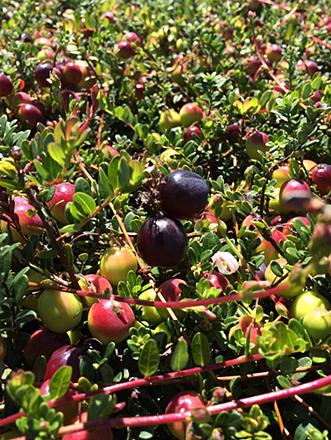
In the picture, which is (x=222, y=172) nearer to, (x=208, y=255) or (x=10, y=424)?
(x=208, y=255)

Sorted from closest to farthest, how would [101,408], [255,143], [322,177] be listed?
[101,408]
[322,177]
[255,143]

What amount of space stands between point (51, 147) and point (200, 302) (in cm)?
41

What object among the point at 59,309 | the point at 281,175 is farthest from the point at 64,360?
the point at 281,175

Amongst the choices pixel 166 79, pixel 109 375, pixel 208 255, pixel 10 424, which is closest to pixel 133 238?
pixel 208 255

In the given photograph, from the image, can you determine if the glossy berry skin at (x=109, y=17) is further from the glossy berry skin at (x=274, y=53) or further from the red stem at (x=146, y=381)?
the red stem at (x=146, y=381)

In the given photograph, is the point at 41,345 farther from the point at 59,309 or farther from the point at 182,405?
the point at 182,405

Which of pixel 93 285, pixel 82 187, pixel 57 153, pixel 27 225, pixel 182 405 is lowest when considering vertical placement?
pixel 182 405

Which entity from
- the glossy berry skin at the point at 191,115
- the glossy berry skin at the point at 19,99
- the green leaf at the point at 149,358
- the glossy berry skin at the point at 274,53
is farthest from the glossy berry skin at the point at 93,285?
the glossy berry skin at the point at 274,53

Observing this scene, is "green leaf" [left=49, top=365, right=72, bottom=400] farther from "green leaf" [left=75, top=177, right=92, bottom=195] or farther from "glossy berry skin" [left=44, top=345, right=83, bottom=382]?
"green leaf" [left=75, top=177, right=92, bottom=195]

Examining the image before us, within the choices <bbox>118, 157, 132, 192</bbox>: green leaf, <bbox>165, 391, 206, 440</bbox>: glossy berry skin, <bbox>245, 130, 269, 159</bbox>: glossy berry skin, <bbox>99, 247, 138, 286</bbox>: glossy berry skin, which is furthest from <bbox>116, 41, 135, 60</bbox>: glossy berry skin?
<bbox>165, 391, 206, 440</bbox>: glossy berry skin

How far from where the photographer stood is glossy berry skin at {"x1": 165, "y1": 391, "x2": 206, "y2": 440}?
992 millimetres

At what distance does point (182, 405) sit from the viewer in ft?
3.32

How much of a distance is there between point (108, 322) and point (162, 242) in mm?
213

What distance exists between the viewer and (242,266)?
1.32 meters
